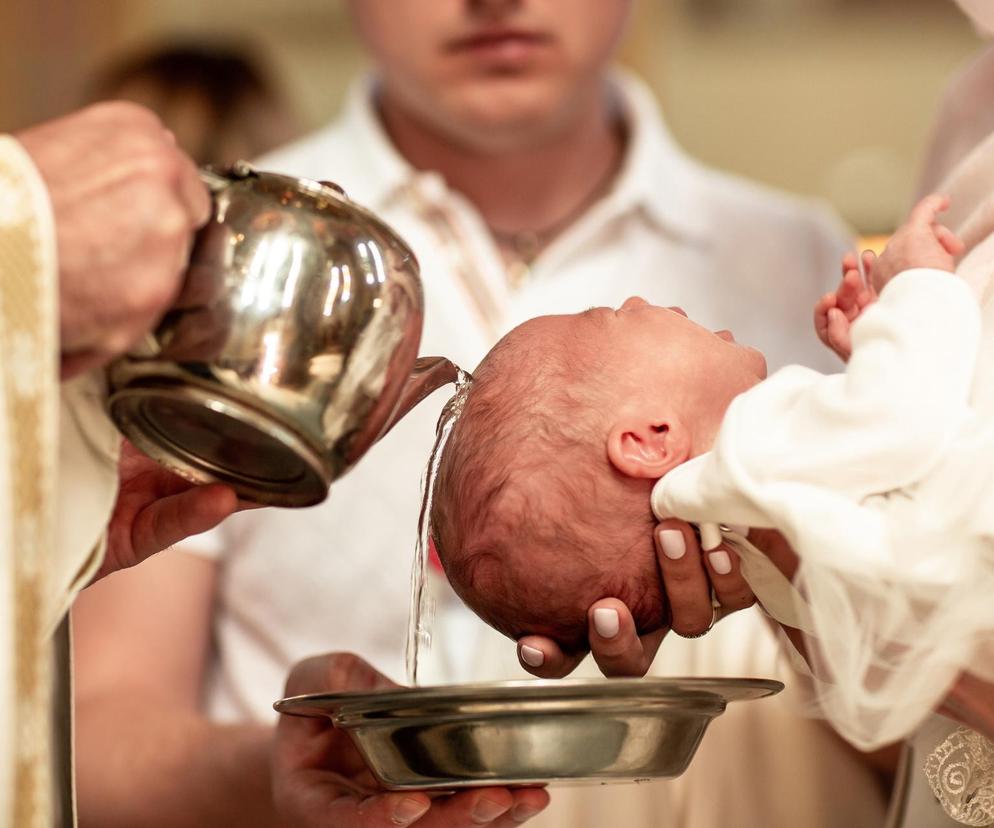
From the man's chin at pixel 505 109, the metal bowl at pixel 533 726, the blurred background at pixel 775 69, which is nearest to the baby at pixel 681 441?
the metal bowl at pixel 533 726

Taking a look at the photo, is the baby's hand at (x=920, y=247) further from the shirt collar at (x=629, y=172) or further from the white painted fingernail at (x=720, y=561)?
the shirt collar at (x=629, y=172)

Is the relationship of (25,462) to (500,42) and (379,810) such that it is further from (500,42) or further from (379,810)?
(500,42)

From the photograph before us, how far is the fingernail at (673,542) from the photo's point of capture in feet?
3.38

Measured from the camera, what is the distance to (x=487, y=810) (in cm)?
100

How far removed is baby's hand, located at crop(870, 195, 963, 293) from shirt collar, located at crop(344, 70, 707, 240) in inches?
34.2

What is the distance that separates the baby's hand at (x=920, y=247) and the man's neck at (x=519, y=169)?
0.87 m

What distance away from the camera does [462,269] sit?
1.87 meters

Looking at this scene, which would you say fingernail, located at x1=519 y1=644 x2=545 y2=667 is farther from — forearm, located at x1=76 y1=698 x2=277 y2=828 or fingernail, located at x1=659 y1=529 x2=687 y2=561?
forearm, located at x1=76 y1=698 x2=277 y2=828

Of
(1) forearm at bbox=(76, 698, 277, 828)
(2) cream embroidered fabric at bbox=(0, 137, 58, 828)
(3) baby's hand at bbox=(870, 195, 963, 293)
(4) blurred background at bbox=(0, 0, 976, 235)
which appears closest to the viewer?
(2) cream embroidered fabric at bbox=(0, 137, 58, 828)

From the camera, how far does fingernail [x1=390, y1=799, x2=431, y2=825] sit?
103 cm

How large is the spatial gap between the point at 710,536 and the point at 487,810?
0.83 feet

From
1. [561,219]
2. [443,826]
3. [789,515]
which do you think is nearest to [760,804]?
[443,826]

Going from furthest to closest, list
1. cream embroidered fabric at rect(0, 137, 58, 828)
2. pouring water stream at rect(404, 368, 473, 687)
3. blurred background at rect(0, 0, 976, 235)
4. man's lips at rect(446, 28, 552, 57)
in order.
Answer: blurred background at rect(0, 0, 976, 235) → man's lips at rect(446, 28, 552, 57) → pouring water stream at rect(404, 368, 473, 687) → cream embroidered fabric at rect(0, 137, 58, 828)

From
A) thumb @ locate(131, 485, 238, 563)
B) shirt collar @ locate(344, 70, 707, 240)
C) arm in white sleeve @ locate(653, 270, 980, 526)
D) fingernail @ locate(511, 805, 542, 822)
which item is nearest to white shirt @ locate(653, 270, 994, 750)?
arm in white sleeve @ locate(653, 270, 980, 526)
